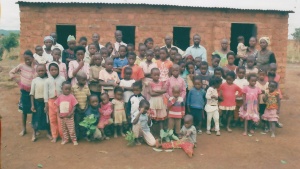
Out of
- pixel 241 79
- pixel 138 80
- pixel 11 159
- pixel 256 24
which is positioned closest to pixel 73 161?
pixel 11 159

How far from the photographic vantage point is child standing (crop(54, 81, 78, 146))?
549cm

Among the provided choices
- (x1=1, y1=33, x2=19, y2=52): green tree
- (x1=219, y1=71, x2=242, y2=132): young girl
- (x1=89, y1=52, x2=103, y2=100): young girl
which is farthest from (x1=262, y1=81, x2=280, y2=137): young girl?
(x1=1, y1=33, x2=19, y2=52): green tree

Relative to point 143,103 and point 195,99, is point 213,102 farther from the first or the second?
point 143,103

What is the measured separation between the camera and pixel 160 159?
5.06 m

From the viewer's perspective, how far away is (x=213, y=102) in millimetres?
6258

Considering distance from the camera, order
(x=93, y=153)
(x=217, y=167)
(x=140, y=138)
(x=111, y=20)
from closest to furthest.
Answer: (x=217, y=167)
(x=93, y=153)
(x=140, y=138)
(x=111, y=20)

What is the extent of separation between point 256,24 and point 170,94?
5.06m

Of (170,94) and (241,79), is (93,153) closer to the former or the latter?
(170,94)

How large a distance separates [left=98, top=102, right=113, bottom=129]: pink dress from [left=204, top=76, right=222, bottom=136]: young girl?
6.00ft

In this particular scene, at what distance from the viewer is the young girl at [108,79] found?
19.3ft

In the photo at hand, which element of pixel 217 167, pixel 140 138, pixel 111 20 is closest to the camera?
pixel 217 167

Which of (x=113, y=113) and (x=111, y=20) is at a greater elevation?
(x=111, y=20)

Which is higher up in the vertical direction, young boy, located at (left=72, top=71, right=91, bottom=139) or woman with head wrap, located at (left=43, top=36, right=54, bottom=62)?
woman with head wrap, located at (left=43, top=36, right=54, bottom=62)

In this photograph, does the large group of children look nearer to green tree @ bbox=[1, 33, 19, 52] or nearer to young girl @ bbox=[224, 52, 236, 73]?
young girl @ bbox=[224, 52, 236, 73]
